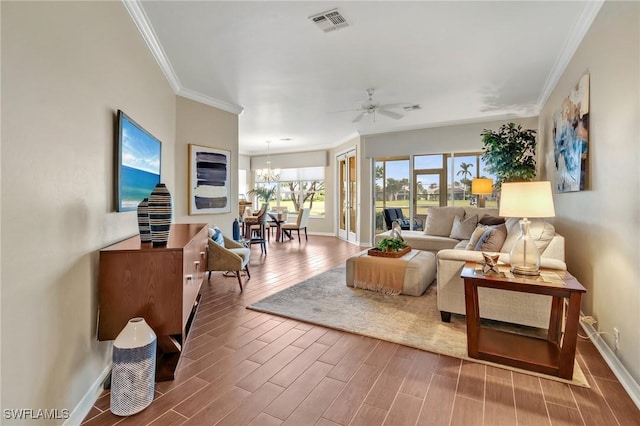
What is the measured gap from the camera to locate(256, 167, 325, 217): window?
959 cm

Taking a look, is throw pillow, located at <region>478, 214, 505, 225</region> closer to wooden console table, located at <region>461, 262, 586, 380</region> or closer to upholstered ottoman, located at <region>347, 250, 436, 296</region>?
upholstered ottoman, located at <region>347, 250, 436, 296</region>

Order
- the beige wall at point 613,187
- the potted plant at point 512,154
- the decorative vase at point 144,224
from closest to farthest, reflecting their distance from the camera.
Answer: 1. the beige wall at point 613,187
2. the decorative vase at point 144,224
3. the potted plant at point 512,154

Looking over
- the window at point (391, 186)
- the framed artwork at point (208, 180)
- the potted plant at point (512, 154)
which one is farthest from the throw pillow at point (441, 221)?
the framed artwork at point (208, 180)

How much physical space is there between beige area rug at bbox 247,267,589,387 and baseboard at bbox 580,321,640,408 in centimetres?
19

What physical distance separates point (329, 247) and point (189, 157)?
3.86 m

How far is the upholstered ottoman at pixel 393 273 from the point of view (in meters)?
3.64

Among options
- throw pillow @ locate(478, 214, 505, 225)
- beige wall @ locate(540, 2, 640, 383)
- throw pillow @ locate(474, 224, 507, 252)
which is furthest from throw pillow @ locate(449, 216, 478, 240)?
beige wall @ locate(540, 2, 640, 383)

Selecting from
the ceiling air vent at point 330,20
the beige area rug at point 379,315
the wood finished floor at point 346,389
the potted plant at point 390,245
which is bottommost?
the wood finished floor at point 346,389

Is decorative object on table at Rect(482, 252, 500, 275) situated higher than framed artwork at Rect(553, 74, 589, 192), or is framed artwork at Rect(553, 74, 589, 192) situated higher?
framed artwork at Rect(553, 74, 589, 192)

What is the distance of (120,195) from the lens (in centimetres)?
225

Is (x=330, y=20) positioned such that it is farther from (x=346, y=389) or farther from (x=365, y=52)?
(x=346, y=389)

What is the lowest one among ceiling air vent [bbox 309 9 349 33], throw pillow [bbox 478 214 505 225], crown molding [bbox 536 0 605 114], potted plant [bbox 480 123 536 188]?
throw pillow [bbox 478 214 505 225]

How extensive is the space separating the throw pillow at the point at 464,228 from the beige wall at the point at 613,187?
6.89 ft

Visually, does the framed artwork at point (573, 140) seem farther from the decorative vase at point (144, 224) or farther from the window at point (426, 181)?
the decorative vase at point (144, 224)
